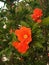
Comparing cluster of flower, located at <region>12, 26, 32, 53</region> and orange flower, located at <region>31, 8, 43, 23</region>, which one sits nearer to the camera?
cluster of flower, located at <region>12, 26, 32, 53</region>

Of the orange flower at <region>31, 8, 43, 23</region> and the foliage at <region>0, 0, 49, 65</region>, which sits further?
the orange flower at <region>31, 8, 43, 23</region>

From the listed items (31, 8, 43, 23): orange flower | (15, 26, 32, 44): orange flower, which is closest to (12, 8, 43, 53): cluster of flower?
(15, 26, 32, 44): orange flower

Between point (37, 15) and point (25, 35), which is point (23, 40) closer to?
point (25, 35)

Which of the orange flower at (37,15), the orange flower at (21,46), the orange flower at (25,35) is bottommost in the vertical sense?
the orange flower at (21,46)

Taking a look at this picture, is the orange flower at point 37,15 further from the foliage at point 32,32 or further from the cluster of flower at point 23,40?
the cluster of flower at point 23,40

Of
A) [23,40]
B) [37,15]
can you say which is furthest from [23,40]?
[37,15]

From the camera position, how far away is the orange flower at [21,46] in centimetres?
130

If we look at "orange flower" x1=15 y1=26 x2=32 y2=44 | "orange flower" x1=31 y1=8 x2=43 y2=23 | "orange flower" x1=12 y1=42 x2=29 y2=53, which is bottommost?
"orange flower" x1=12 y1=42 x2=29 y2=53

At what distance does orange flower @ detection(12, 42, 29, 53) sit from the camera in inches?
51.2

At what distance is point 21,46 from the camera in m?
1.30

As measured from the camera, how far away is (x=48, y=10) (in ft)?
5.84

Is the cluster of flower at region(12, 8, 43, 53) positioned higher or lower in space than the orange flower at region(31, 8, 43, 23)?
lower

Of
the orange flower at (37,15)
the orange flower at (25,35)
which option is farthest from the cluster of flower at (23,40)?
the orange flower at (37,15)

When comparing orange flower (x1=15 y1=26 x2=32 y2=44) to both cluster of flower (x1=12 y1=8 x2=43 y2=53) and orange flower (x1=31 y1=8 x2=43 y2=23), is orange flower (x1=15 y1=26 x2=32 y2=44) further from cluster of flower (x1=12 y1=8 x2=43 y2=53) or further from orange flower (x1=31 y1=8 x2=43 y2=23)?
orange flower (x1=31 y1=8 x2=43 y2=23)
